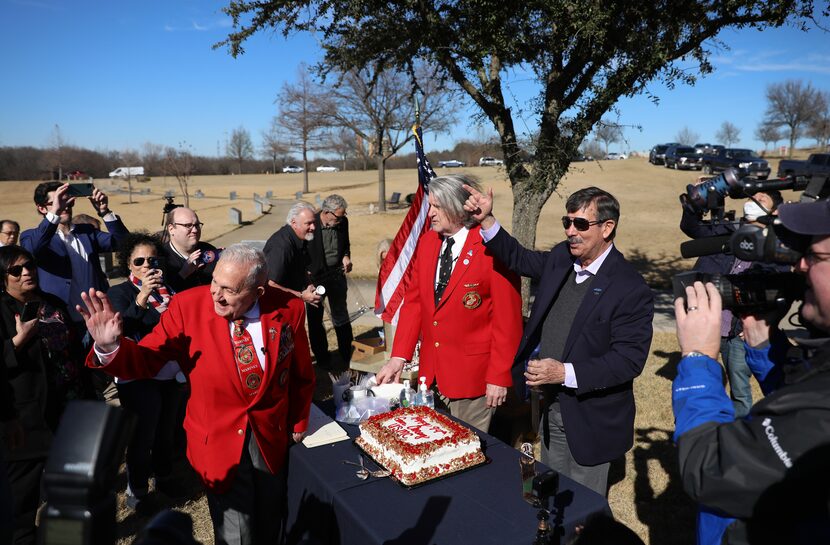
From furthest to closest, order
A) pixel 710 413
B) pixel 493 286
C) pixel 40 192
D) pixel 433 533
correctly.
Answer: pixel 40 192 → pixel 493 286 → pixel 433 533 → pixel 710 413

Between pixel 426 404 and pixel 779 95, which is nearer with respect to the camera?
pixel 426 404

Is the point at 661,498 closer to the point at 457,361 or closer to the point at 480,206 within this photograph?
the point at 457,361

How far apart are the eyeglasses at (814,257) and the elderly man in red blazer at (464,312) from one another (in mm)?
2336

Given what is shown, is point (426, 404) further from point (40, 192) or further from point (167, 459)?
point (40, 192)

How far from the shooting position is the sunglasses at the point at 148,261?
414cm

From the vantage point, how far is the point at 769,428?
144cm

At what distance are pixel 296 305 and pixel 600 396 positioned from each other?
1.98 m

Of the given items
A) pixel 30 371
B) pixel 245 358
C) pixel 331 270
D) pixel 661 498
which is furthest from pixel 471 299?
pixel 331 270

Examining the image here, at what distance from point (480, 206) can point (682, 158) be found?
147 ft

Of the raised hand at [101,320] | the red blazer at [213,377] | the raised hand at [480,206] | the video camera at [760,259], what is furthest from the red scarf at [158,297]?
the video camera at [760,259]

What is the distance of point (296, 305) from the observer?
3.42m

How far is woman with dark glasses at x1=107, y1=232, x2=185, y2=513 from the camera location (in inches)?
162

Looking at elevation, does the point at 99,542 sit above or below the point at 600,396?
above

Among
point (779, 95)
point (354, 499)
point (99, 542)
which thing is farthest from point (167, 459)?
point (779, 95)
